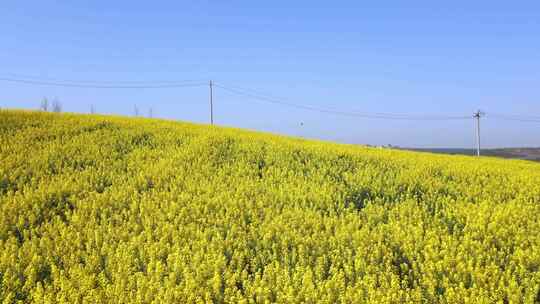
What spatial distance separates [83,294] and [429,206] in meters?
6.98

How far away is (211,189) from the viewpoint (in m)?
9.37

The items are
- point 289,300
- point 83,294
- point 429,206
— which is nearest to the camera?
point 289,300

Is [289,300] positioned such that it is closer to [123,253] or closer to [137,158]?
[123,253]

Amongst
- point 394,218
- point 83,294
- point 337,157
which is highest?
point 337,157

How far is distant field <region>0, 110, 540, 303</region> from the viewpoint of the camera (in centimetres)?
555

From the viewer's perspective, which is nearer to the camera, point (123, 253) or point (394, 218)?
point (123, 253)

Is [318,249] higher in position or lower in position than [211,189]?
lower

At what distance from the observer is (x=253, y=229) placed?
23.7 ft

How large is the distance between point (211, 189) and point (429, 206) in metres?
4.72

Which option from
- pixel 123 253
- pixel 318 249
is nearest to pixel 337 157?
pixel 318 249

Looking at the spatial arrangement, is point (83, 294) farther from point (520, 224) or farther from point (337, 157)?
point (337, 157)

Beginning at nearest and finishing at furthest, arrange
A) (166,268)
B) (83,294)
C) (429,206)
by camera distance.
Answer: (83,294) → (166,268) → (429,206)

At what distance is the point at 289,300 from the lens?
16.7 feet

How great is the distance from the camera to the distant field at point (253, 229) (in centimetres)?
555
